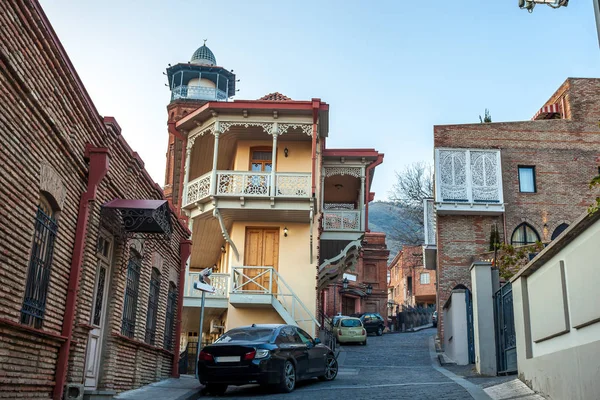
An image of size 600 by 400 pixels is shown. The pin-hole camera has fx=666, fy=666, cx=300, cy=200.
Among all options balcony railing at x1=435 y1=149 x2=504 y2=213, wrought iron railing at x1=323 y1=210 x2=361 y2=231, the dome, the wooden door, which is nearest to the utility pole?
the wooden door

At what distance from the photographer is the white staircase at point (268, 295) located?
22.4m

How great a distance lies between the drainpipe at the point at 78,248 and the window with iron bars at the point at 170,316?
6410mm

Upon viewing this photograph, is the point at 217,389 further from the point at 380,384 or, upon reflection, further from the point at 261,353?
the point at 380,384

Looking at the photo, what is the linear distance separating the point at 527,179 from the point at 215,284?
47.3 feet

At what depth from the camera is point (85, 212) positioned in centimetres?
992

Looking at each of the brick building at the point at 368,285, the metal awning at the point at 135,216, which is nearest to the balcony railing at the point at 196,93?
the brick building at the point at 368,285

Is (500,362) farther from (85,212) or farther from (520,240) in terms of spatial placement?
(520,240)

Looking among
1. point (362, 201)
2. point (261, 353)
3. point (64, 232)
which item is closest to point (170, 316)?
point (261, 353)

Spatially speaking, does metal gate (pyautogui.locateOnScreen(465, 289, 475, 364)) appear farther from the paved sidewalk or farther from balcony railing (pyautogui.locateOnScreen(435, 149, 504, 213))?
balcony railing (pyautogui.locateOnScreen(435, 149, 504, 213))

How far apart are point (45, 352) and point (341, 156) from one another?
721 inches

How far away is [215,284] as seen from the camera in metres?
23.5

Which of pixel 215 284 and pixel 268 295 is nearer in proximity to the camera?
pixel 268 295

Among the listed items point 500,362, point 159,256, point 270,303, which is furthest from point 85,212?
point 270,303

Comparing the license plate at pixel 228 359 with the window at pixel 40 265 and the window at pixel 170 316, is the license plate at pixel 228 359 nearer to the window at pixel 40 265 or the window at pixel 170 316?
the window at pixel 170 316
